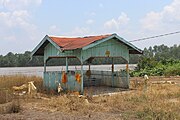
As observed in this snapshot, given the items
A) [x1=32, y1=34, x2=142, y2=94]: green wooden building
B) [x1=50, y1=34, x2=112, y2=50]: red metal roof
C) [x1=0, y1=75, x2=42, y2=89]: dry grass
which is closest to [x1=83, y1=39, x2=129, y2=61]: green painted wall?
[x1=32, y1=34, x2=142, y2=94]: green wooden building

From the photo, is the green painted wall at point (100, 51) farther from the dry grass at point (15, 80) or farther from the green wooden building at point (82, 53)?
the dry grass at point (15, 80)

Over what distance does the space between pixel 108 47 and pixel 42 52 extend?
509cm

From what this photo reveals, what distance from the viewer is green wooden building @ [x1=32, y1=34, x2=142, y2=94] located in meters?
14.4

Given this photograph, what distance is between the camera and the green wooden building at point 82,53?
567 inches

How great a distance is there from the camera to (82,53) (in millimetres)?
14273

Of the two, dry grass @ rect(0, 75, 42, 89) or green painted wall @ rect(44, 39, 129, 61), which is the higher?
green painted wall @ rect(44, 39, 129, 61)

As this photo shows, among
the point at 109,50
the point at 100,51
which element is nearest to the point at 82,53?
the point at 100,51

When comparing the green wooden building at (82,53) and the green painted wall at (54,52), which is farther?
the green painted wall at (54,52)

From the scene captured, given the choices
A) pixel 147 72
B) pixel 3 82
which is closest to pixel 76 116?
pixel 3 82

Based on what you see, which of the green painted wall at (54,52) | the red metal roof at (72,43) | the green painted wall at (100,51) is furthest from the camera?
the green painted wall at (54,52)

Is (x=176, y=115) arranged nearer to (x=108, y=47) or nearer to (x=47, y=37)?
(x=108, y=47)

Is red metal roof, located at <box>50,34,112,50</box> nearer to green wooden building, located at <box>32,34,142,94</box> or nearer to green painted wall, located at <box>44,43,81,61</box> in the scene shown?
green wooden building, located at <box>32,34,142,94</box>

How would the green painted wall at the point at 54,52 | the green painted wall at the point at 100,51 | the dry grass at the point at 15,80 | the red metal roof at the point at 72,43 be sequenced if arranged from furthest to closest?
the dry grass at the point at 15,80 → the green painted wall at the point at 54,52 → the green painted wall at the point at 100,51 → the red metal roof at the point at 72,43

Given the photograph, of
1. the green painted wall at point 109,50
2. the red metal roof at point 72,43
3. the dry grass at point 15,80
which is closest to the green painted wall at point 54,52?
the red metal roof at point 72,43
